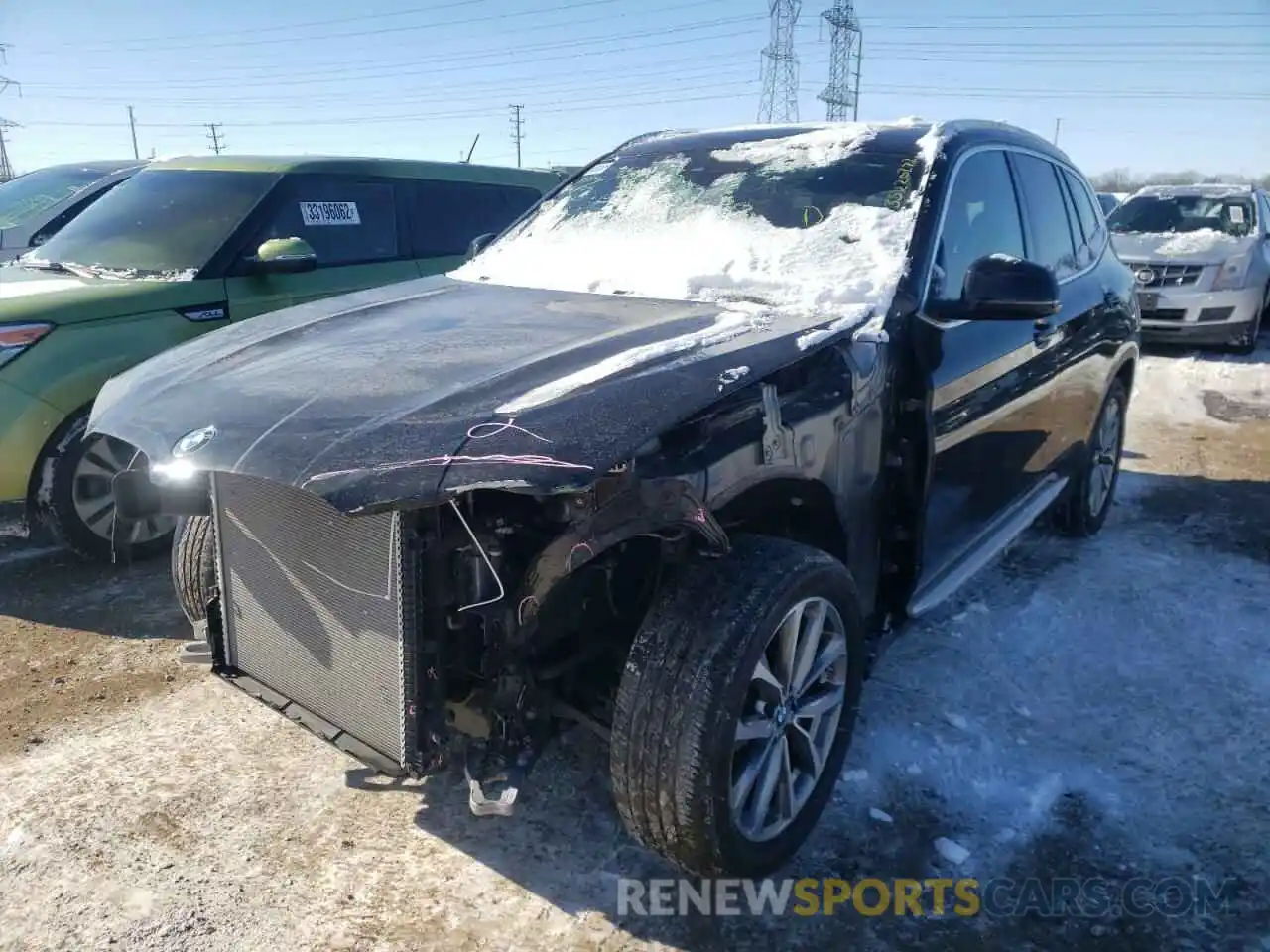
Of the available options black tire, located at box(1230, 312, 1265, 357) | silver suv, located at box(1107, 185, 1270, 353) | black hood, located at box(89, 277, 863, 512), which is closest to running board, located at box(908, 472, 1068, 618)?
black hood, located at box(89, 277, 863, 512)

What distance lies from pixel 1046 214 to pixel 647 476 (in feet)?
9.44

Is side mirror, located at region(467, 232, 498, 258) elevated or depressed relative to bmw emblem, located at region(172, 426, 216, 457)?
elevated

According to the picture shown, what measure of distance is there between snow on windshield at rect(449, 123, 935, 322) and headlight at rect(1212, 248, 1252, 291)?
8.21 m

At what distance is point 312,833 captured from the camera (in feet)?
8.77

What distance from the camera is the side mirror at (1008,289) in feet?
9.46

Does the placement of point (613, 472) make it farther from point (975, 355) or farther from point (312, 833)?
point (975, 355)

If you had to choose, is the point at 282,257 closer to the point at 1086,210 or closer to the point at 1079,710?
the point at 1086,210

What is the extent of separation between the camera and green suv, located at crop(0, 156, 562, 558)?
4.23 m

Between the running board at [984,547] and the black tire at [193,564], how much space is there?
2.21 metres

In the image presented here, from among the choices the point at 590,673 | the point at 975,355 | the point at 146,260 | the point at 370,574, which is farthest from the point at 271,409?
the point at 146,260

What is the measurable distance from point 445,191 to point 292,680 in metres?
4.46

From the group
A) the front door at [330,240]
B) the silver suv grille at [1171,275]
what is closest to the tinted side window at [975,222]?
the front door at [330,240]

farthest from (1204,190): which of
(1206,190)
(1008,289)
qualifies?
(1008,289)

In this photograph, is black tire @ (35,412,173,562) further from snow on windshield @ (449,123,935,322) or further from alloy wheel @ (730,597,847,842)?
alloy wheel @ (730,597,847,842)
